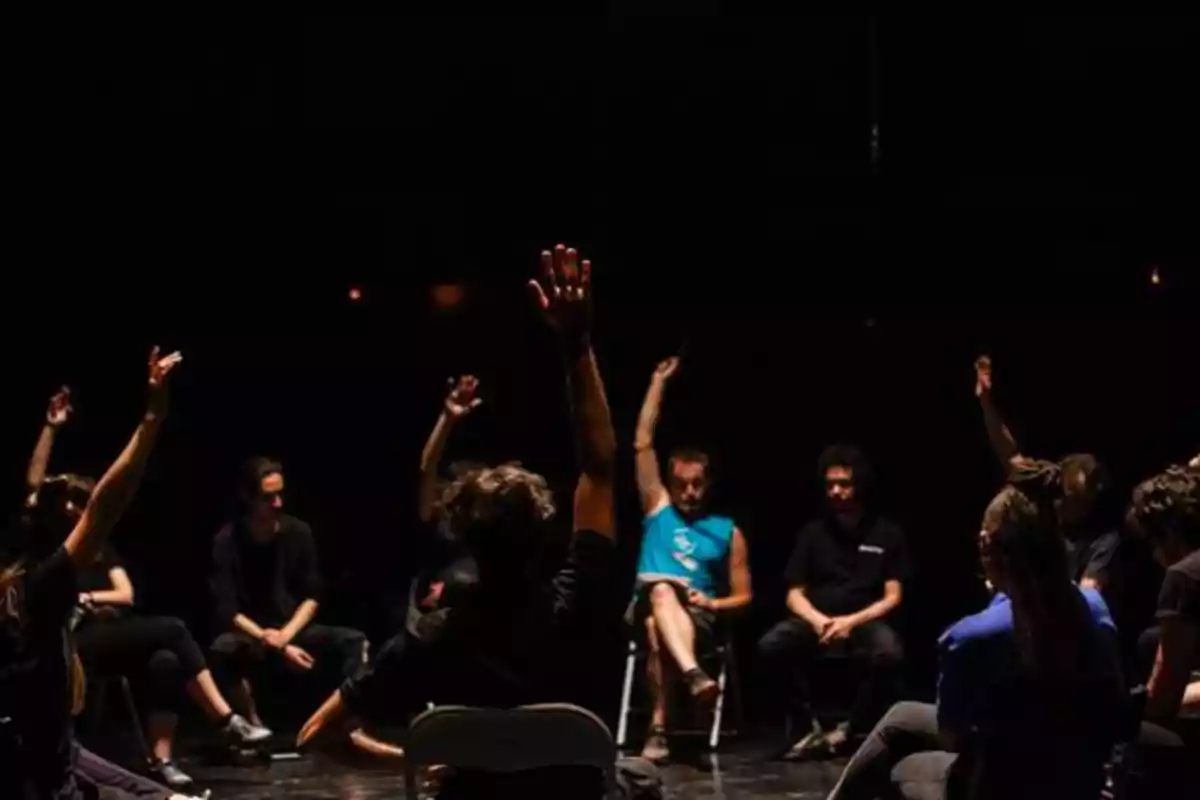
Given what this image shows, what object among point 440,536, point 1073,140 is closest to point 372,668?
point 440,536

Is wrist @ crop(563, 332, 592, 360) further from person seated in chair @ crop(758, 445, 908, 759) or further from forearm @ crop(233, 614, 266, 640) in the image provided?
forearm @ crop(233, 614, 266, 640)

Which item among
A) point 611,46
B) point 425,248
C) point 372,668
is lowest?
point 372,668

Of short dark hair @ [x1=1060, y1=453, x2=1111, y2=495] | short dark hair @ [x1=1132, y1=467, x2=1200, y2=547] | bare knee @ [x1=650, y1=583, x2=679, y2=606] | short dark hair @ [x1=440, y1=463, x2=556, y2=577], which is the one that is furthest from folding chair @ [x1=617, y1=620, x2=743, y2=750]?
short dark hair @ [x1=440, y1=463, x2=556, y2=577]

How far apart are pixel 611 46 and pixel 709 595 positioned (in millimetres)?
3017

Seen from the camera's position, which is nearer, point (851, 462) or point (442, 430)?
point (442, 430)

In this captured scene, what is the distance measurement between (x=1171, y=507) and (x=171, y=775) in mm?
3587

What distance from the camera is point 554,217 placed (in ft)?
27.5

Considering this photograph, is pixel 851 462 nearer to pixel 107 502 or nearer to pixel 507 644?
pixel 107 502

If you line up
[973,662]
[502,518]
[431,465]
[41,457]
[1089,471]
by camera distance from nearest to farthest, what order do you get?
[502,518] → [973,662] → [1089,471] → [431,465] → [41,457]

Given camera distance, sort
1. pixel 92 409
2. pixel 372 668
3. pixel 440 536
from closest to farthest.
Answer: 1. pixel 372 668
2. pixel 440 536
3. pixel 92 409

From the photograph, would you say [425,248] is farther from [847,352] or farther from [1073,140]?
[1073,140]

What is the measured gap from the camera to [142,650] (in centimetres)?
633

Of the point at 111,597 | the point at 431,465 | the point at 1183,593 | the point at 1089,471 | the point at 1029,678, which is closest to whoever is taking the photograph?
the point at 1029,678

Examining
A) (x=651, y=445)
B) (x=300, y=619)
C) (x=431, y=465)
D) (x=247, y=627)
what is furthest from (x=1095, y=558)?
(x=247, y=627)
